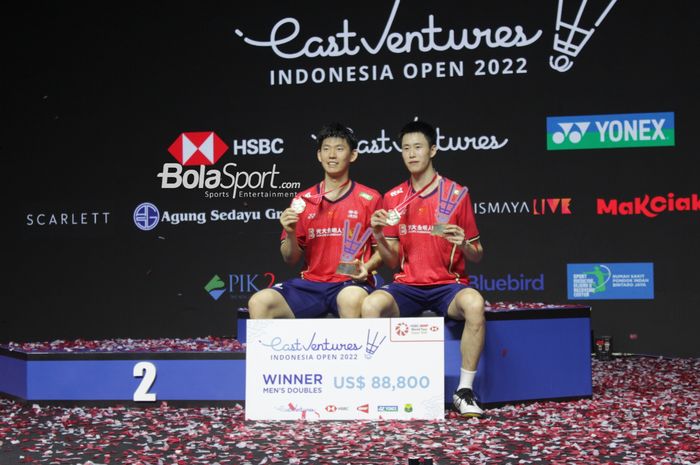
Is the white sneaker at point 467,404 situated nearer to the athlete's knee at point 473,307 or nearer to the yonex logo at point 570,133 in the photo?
the athlete's knee at point 473,307

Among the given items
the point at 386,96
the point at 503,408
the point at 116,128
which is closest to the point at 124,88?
the point at 116,128

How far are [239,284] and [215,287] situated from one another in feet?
0.59

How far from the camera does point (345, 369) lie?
3.86 m

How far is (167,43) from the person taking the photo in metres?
6.64

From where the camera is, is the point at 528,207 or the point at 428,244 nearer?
the point at 428,244

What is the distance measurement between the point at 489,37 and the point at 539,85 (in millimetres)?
472

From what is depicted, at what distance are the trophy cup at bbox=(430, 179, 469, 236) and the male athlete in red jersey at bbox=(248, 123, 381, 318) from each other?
317mm

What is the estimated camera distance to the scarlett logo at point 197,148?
6.52 meters

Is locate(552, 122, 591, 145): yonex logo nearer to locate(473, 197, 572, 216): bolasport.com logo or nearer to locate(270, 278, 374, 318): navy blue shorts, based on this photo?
locate(473, 197, 572, 216): bolasport.com logo

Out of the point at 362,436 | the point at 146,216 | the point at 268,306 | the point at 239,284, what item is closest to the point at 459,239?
the point at 268,306

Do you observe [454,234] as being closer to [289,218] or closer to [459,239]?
[459,239]

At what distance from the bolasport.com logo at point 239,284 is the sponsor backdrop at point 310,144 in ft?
0.05

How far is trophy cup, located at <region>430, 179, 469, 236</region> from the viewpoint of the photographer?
410 cm

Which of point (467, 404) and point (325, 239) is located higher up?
point (325, 239)
